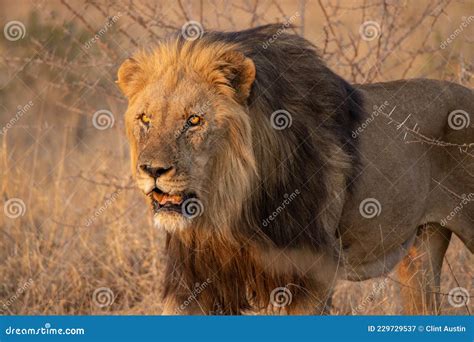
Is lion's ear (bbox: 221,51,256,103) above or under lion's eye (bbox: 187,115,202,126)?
above

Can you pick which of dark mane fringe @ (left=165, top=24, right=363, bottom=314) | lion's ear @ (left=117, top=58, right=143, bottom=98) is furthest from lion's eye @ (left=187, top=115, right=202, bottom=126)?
lion's ear @ (left=117, top=58, right=143, bottom=98)

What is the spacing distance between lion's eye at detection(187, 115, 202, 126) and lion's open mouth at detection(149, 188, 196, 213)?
13.7 inches

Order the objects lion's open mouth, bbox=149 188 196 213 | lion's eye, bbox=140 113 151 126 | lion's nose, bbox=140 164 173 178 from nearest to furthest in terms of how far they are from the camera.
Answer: lion's nose, bbox=140 164 173 178 → lion's open mouth, bbox=149 188 196 213 → lion's eye, bbox=140 113 151 126

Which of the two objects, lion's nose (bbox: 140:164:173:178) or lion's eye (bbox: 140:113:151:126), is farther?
lion's eye (bbox: 140:113:151:126)

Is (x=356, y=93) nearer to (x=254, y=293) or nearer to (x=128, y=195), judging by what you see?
(x=254, y=293)

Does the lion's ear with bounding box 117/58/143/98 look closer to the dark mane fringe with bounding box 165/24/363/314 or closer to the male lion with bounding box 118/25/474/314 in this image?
the male lion with bounding box 118/25/474/314

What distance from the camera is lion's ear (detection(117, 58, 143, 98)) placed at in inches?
207

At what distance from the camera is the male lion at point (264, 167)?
494 cm

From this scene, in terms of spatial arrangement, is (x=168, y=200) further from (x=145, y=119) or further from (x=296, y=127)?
(x=296, y=127)

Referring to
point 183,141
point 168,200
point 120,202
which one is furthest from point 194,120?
point 120,202

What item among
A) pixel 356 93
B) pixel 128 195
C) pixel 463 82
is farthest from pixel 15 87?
pixel 356 93

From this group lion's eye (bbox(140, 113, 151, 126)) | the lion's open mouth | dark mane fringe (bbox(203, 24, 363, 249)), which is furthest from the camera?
dark mane fringe (bbox(203, 24, 363, 249))

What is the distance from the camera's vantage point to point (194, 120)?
4.91m

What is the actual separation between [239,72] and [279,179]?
0.63 metres
